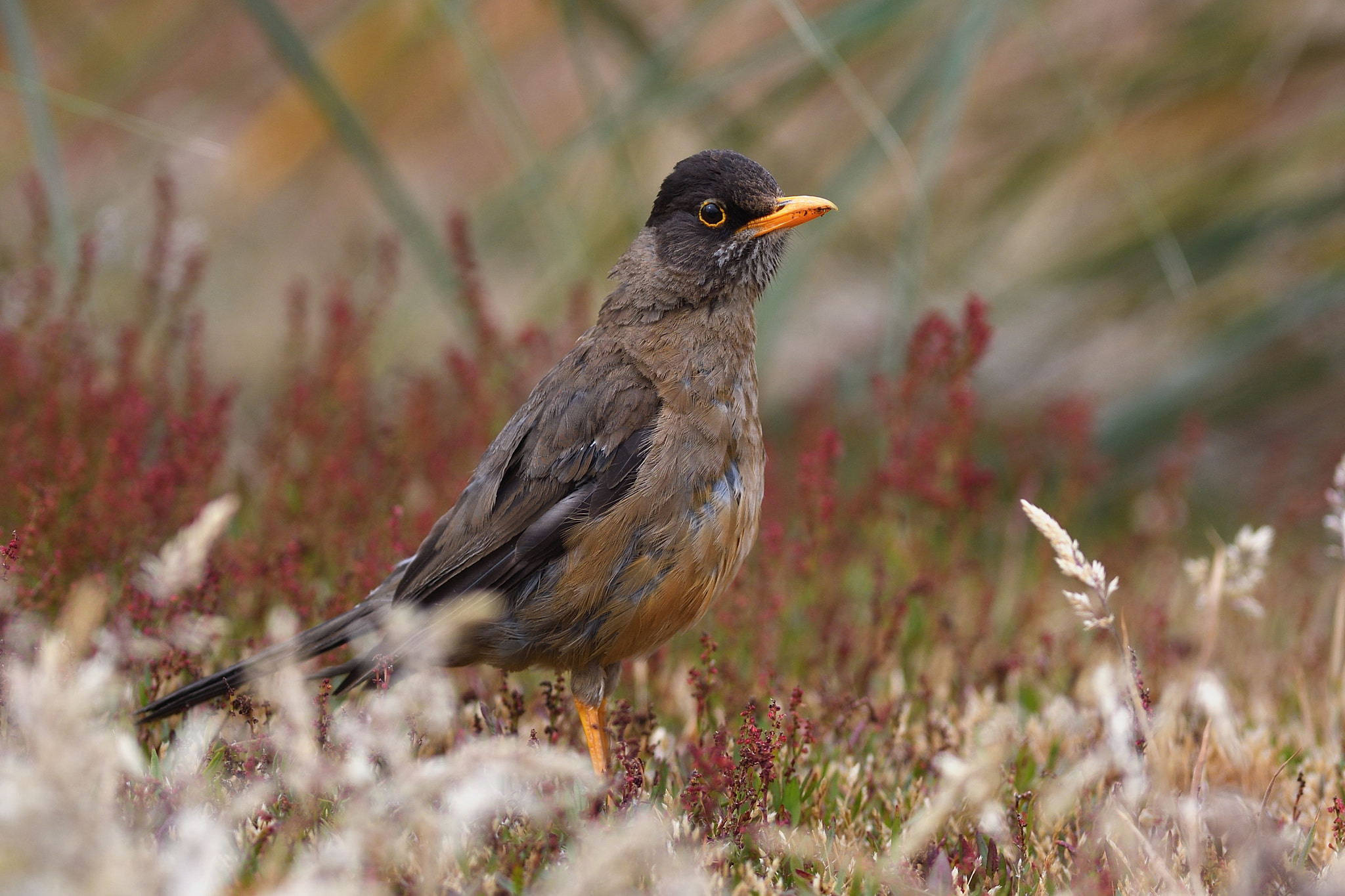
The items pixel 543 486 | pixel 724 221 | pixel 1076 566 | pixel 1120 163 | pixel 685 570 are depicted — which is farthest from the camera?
pixel 1120 163

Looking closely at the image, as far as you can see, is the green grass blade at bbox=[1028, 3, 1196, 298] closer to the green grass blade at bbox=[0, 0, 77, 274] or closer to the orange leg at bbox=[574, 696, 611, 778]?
the orange leg at bbox=[574, 696, 611, 778]

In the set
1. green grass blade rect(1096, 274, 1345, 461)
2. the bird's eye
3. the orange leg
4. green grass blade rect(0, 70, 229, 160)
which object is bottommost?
green grass blade rect(1096, 274, 1345, 461)

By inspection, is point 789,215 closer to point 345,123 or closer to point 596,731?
point 345,123

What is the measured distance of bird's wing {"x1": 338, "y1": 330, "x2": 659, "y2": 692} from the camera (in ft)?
9.64

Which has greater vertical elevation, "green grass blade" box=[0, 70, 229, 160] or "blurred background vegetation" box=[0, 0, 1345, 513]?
"green grass blade" box=[0, 70, 229, 160]

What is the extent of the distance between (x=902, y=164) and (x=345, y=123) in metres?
1.46

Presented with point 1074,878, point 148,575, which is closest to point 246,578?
point 148,575

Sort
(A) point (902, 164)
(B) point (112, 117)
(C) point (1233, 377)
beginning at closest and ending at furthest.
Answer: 1. (B) point (112, 117)
2. (A) point (902, 164)
3. (C) point (1233, 377)

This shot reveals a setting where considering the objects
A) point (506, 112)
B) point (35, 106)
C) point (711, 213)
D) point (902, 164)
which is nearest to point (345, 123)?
point (506, 112)

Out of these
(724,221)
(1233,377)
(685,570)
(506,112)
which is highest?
(506,112)

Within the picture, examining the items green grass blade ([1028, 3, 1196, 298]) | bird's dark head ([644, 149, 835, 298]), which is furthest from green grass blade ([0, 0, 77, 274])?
green grass blade ([1028, 3, 1196, 298])

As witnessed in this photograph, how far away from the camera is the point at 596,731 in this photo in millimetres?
2926

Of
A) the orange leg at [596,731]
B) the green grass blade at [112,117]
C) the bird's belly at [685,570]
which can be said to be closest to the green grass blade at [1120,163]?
the bird's belly at [685,570]

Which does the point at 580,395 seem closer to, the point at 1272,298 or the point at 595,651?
the point at 595,651
